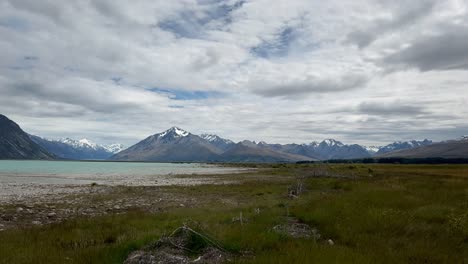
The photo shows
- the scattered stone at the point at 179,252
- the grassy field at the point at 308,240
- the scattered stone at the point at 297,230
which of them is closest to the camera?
the scattered stone at the point at 179,252

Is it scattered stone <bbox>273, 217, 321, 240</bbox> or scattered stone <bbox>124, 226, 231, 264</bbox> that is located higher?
scattered stone <bbox>124, 226, 231, 264</bbox>

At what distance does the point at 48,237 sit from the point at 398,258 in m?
13.6

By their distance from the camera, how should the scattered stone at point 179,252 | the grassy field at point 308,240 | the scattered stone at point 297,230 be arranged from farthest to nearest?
the scattered stone at point 297,230 < the grassy field at point 308,240 < the scattered stone at point 179,252

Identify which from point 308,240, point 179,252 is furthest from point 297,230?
point 179,252

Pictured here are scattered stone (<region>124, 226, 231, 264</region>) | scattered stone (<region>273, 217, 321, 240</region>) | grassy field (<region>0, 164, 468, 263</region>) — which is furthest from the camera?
scattered stone (<region>273, 217, 321, 240</region>)

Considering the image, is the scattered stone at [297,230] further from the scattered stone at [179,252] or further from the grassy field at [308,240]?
the scattered stone at [179,252]

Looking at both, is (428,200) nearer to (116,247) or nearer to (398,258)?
(398,258)

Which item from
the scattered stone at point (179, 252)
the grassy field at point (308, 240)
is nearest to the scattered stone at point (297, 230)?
the grassy field at point (308, 240)

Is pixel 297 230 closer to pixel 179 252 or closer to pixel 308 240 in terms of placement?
pixel 308 240

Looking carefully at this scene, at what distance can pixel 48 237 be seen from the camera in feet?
48.6

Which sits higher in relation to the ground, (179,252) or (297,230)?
(179,252)

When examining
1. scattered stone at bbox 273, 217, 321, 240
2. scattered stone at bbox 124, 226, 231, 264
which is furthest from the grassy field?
scattered stone at bbox 124, 226, 231, 264

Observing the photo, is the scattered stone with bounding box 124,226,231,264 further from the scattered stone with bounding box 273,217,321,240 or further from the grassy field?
the scattered stone with bounding box 273,217,321,240

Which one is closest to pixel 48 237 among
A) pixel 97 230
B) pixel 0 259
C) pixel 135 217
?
pixel 97 230
